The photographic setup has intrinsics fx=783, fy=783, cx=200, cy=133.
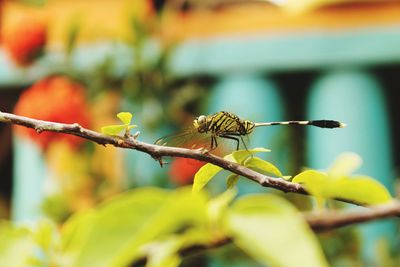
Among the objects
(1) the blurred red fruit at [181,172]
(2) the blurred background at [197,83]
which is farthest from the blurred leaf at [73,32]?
(1) the blurred red fruit at [181,172]

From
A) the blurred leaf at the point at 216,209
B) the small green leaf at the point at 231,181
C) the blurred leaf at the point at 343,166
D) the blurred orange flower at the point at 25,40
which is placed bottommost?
the small green leaf at the point at 231,181

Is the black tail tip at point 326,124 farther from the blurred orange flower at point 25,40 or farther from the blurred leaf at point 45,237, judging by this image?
the blurred orange flower at point 25,40

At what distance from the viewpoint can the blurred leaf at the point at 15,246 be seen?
0.78ft

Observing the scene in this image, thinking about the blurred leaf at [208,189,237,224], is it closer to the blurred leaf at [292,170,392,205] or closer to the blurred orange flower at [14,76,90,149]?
the blurred leaf at [292,170,392,205]

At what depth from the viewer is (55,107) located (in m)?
0.78

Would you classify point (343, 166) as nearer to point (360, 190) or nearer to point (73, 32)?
point (360, 190)

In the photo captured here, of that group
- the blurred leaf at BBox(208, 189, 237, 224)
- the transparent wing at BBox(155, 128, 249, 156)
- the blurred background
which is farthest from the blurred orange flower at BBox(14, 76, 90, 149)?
the blurred leaf at BBox(208, 189, 237, 224)

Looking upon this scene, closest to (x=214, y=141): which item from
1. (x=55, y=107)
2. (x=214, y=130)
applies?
(x=214, y=130)

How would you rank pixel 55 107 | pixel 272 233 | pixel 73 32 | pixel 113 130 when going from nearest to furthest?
pixel 272 233 < pixel 113 130 < pixel 55 107 < pixel 73 32

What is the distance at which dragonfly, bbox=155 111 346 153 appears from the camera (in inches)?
11.2

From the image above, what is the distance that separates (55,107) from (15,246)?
547 millimetres

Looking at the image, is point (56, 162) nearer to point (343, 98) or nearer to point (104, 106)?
point (104, 106)

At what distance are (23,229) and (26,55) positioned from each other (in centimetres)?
70

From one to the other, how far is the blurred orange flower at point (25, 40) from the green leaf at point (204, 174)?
0.69 meters
